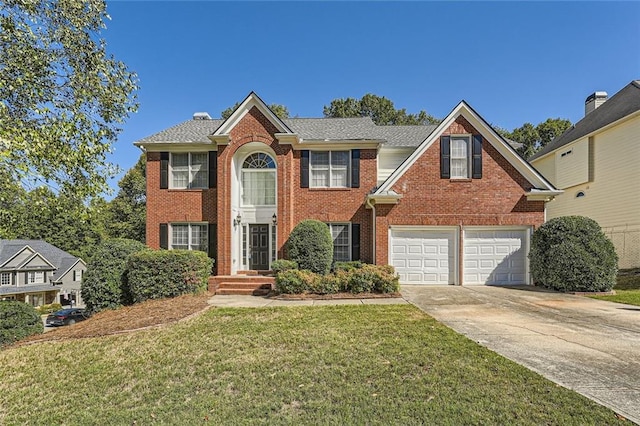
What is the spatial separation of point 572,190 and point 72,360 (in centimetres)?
2452

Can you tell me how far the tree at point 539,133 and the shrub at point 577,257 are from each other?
1069 inches

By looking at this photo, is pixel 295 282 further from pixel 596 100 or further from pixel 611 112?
pixel 596 100

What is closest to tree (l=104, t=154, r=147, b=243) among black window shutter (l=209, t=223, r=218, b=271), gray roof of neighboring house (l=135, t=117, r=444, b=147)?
gray roof of neighboring house (l=135, t=117, r=444, b=147)

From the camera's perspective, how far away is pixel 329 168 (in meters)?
14.8

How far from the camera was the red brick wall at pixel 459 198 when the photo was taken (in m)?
13.2

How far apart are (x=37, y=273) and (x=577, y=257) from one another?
4264cm

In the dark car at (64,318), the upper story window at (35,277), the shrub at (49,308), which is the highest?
the upper story window at (35,277)

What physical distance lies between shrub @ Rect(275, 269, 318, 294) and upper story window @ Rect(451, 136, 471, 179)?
289 inches

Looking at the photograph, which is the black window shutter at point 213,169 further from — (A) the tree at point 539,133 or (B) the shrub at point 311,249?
(A) the tree at point 539,133

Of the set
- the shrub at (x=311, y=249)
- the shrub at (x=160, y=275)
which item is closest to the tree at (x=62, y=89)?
the shrub at (x=160, y=275)

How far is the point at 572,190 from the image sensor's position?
20062 millimetres

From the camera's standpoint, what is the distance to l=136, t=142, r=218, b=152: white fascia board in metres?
14.6

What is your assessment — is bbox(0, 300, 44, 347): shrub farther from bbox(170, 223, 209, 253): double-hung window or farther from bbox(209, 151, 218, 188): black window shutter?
bbox(209, 151, 218, 188): black window shutter

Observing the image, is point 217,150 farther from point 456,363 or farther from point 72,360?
point 456,363
